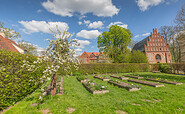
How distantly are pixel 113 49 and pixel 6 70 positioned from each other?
2414cm

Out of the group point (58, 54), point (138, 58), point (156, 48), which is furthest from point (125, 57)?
point (58, 54)

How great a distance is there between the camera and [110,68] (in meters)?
18.2

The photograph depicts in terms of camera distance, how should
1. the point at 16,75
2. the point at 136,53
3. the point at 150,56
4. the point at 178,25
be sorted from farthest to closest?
the point at 150,56 < the point at 136,53 < the point at 178,25 < the point at 16,75

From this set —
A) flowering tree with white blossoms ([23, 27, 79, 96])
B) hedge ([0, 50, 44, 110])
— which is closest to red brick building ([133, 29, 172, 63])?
flowering tree with white blossoms ([23, 27, 79, 96])

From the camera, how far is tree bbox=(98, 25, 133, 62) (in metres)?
26.0

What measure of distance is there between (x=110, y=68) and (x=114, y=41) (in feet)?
41.7

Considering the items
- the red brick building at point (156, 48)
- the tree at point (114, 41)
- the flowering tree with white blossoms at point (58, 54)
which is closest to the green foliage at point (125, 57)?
the tree at point (114, 41)

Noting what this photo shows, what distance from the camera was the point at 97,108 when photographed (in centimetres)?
367

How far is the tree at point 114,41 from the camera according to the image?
85.2ft

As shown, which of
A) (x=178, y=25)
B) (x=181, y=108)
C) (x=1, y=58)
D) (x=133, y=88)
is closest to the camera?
(x=181, y=108)

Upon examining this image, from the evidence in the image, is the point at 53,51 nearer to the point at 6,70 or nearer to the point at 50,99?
the point at 6,70

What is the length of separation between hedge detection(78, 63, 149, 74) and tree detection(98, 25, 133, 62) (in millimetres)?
6260

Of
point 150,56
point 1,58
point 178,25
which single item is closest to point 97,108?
point 1,58

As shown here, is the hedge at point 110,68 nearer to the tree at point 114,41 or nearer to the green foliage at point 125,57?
the green foliage at point 125,57
